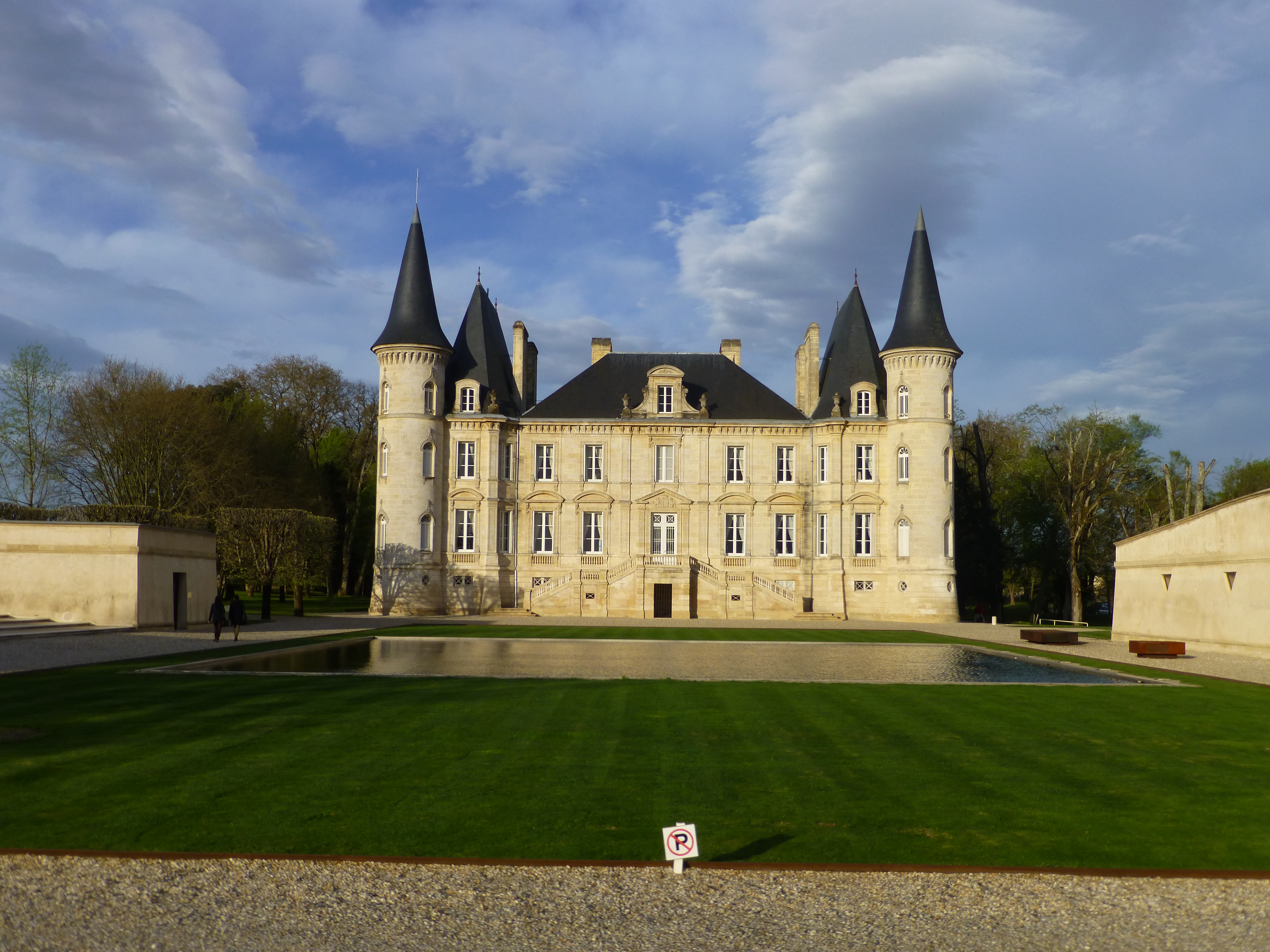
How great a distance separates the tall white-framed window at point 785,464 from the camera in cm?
5331

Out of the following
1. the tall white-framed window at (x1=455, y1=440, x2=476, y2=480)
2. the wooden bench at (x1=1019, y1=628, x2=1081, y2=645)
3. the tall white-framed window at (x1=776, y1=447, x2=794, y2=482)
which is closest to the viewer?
the wooden bench at (x1=1019, y1=628, x2=1081, y2=645)

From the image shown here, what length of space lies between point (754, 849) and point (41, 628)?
28.3m

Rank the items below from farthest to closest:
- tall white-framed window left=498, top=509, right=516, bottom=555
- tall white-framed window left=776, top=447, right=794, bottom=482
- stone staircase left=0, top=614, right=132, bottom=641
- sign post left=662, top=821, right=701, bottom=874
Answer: tall white-framed window left=776, top=447, right=794, bottom=482 < tall white-framed window left=498, top=509, right=516, bottom=555 < stone staircase left=0, top=614, right=132, bottom=641 < sign post left=662, top=821, right=701, bottom=874

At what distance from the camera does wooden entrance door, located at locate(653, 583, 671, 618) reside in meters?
50.4

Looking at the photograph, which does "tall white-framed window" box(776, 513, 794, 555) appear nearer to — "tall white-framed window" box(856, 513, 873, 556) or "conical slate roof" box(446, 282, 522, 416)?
"tall white-framed window" box(856, 513, 873, 556)

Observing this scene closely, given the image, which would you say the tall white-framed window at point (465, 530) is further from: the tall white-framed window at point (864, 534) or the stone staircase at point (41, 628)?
the stone staircase at point (41, 628)

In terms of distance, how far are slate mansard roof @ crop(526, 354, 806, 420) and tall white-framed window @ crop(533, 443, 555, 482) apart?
5.17ft

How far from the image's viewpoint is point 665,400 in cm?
5375

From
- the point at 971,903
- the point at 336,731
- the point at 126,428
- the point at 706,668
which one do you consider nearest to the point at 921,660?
the point at 706,668

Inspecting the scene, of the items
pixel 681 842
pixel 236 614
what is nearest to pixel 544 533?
pixel 236 614

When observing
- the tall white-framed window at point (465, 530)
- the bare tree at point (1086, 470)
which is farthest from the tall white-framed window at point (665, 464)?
the bare tree at point (1086, 470)

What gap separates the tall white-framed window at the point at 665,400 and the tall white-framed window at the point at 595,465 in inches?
146

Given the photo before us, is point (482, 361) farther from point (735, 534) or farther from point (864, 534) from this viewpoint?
point (864, 534)

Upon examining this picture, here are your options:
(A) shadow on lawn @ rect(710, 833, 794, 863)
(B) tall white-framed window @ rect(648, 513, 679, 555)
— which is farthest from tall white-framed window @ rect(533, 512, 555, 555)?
(A) shadow on lawn @ rect(710, 833, 794, 863)
